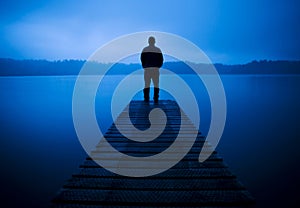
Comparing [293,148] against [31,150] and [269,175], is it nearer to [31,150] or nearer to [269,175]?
[269,175]

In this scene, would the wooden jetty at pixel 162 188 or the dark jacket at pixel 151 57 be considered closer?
the wooden jetty at pixel 162 188

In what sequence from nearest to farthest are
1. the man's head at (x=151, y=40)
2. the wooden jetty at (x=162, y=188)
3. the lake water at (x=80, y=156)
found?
the wooden jetty at (x=162, y=188), the lake water at (x=80, y=156), the man's head at (x=151, y=40)

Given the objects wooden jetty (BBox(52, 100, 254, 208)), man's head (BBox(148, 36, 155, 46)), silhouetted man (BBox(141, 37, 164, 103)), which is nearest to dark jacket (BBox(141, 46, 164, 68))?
silhouetted man (BBox(141, 37, 164, 103))

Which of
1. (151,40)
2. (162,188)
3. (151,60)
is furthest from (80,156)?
(162,188)

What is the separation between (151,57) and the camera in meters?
7.68

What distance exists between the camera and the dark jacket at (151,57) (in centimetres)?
764

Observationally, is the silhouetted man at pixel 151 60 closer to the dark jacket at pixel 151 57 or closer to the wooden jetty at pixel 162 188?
the dark jacket at pixel 151 57

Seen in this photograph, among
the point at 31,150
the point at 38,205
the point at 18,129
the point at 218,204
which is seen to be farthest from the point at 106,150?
the point at 18,129

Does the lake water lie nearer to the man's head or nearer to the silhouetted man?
the silhouetted man

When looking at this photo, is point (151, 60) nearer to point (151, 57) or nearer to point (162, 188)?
point (151, 57)

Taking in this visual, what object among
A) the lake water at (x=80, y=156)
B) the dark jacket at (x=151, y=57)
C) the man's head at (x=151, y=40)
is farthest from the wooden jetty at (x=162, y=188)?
the man's head at (x=151, y=40)

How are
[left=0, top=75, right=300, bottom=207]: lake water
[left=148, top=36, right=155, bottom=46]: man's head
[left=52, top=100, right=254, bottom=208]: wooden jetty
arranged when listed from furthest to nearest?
1. [left=148, top=36, right=155, bottom=46]: man's head
2. [left=0, top=75, right=300, bottom=207]: lake water
3. [left=52, top=100, right=254, bottom=208]: wooden jetty

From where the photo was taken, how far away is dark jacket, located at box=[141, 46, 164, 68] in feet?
25.1

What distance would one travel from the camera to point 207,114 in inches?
597
